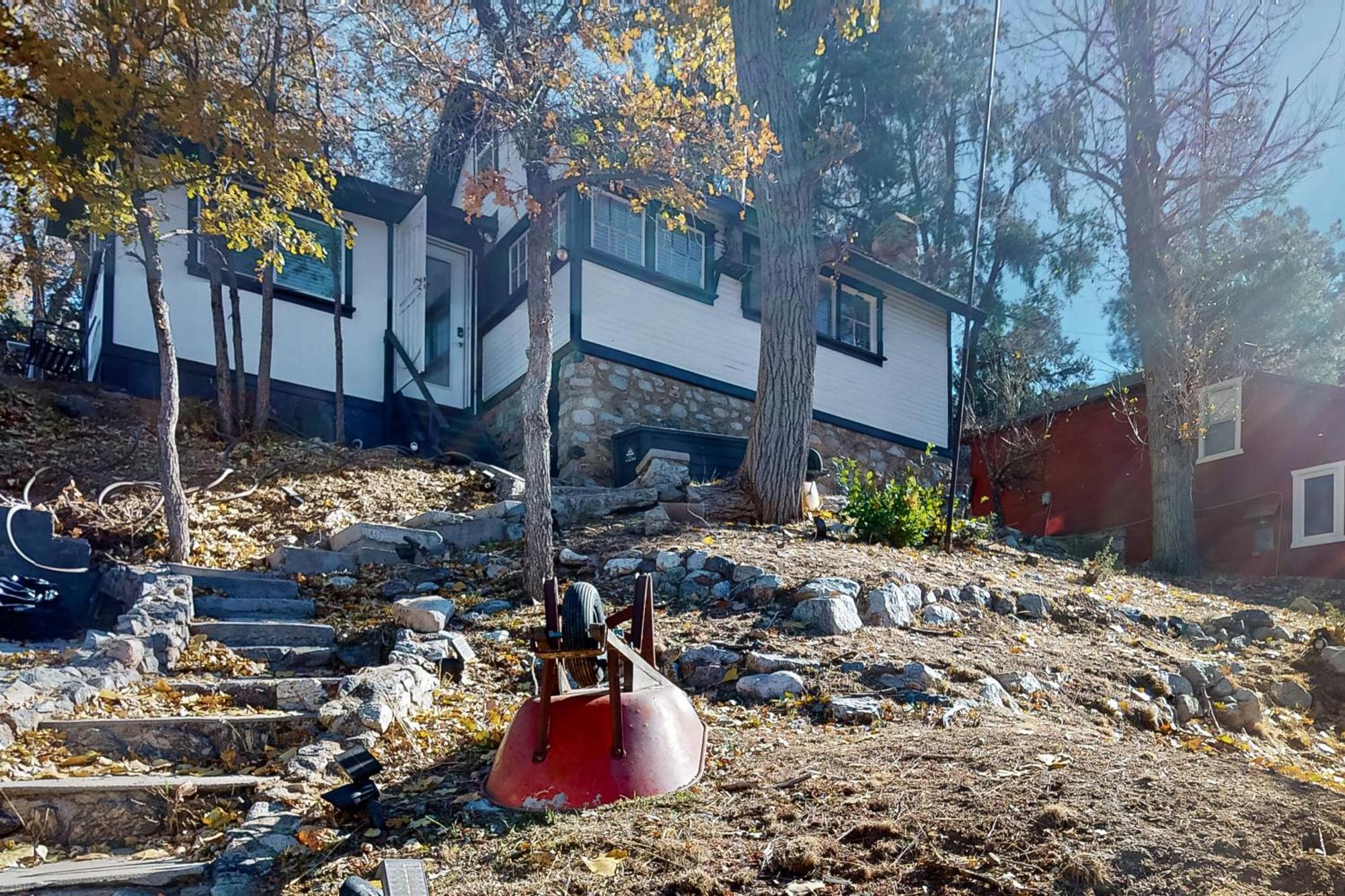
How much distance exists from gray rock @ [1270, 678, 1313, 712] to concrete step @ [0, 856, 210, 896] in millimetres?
6538

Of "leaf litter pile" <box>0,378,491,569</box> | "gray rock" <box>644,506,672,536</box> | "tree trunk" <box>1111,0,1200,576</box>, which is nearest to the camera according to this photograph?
"leaf litter pile" <box>0,378,491,569</box>

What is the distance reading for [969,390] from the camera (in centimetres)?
2148

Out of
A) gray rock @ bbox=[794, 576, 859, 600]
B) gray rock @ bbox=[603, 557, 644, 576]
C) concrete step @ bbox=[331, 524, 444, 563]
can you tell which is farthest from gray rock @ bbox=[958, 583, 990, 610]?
concrete step @ bbox=[331, 524, 444, 563]

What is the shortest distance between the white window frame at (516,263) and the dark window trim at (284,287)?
Result: 2135 millimetres

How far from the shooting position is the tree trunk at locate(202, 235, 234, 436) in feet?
37.5

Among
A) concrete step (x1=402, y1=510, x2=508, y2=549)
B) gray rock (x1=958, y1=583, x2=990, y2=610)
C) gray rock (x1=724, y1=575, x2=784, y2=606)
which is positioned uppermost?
concrete step (x1=402, y1=510, x2=508, y2=549)

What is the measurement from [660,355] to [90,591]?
7370 millimetres

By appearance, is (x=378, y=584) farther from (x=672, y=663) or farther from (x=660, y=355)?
(x=660, y=355)

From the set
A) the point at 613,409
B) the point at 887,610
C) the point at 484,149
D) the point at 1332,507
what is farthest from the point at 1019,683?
the point at 1332,507

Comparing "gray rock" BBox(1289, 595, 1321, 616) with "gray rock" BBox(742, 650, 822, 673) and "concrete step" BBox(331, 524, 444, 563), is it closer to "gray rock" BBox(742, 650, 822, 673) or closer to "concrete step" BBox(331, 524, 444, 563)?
"gray rock" BBox(742, 650, 822, 673)

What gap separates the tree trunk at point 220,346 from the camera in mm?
11438

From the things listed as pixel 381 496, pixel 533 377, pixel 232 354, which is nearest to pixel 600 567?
pixel 533 377

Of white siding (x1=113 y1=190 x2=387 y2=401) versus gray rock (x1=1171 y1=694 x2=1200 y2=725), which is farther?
white siding (x1=113 y1=190 x2=387 y2=401)

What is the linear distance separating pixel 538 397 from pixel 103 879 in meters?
4.34
